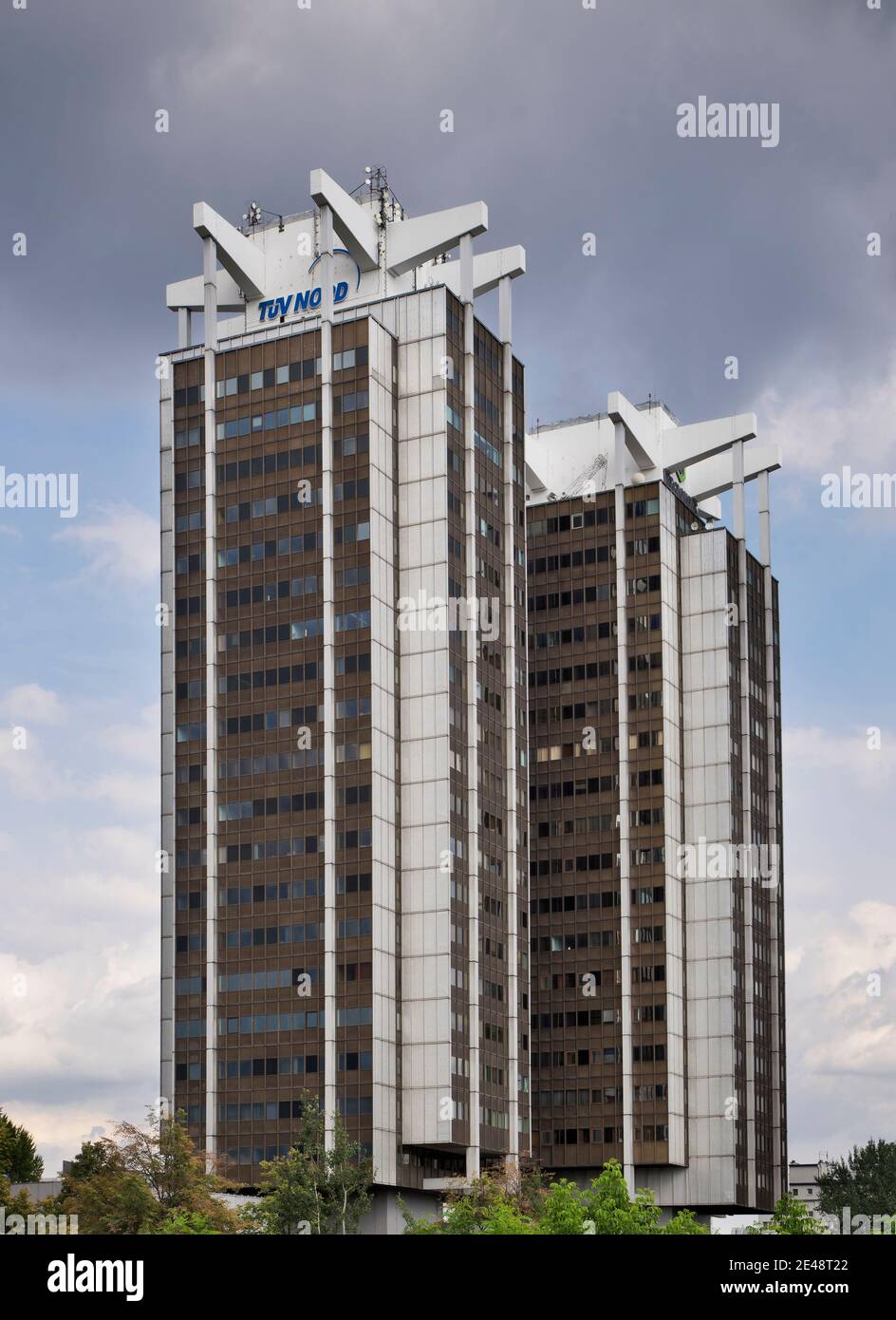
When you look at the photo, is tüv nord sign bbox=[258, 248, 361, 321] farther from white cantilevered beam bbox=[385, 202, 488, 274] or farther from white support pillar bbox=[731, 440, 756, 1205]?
white support pillar bbox=[731, 440, 756, 1205]

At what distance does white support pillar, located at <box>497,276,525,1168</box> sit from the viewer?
155500 mm

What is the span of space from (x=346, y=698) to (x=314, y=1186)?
134 feet

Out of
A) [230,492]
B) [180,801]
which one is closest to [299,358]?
[230,492]

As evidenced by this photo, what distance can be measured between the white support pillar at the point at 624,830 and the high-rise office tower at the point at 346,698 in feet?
73.5

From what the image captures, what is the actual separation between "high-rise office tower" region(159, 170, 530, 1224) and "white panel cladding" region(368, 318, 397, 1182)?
284 millimetres

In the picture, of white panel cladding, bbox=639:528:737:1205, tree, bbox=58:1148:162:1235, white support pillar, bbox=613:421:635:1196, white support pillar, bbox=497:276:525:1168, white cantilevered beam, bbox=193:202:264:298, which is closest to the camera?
tree, bbox=58:1148:162:1235

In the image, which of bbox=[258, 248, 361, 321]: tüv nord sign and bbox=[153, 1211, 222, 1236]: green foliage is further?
bbox=[258, 248, 361, 321]: tüv nord sign

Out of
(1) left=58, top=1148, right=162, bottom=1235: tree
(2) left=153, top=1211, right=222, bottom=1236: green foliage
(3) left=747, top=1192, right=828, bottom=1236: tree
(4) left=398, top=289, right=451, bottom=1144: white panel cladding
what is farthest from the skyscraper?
(3) left=747, top=1192, right=828, bottom=1236: tree

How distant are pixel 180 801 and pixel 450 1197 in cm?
3961

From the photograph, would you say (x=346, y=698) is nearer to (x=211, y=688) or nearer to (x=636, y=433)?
(x=211, y=688)

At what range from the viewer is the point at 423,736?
5989 inches

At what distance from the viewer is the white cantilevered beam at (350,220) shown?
508 feet

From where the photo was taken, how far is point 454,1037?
484 feet

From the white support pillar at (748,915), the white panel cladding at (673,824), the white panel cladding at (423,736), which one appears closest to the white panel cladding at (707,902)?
the white panel cladding at (673,824)
